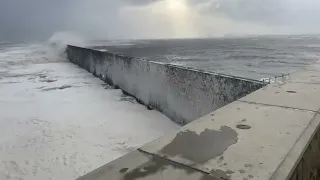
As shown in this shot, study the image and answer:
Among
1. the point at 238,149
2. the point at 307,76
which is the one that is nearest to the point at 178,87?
the point at 307,76

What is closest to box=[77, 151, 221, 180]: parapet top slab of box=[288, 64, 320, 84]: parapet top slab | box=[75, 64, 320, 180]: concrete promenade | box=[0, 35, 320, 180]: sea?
box=[75, 64, 320, 180]: concrete promenade

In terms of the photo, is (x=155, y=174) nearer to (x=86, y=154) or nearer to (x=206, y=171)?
(x=206, y=171)

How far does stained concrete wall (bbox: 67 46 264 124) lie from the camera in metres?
4.78

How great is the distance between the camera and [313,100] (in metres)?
2.87

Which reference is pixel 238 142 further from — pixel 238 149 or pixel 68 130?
pixel 68 130

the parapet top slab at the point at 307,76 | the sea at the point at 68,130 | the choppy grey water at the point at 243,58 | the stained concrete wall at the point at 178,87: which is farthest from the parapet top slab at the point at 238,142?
the choppy grey water at the point at 243,58

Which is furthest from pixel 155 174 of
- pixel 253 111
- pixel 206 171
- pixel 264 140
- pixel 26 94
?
pixel 26 94

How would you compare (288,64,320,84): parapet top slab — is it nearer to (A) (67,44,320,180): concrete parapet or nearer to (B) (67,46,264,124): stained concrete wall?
(B) (67,46,264,124): stained concrete wall

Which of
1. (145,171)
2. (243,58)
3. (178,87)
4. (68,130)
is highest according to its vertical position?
(145,171)

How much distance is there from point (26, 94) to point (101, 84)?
263 cm

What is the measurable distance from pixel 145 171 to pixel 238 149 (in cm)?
67

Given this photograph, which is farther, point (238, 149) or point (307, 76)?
point (307, 76)

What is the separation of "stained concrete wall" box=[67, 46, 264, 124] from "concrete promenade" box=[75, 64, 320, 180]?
1943 millimetres

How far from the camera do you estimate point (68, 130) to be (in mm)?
5688
